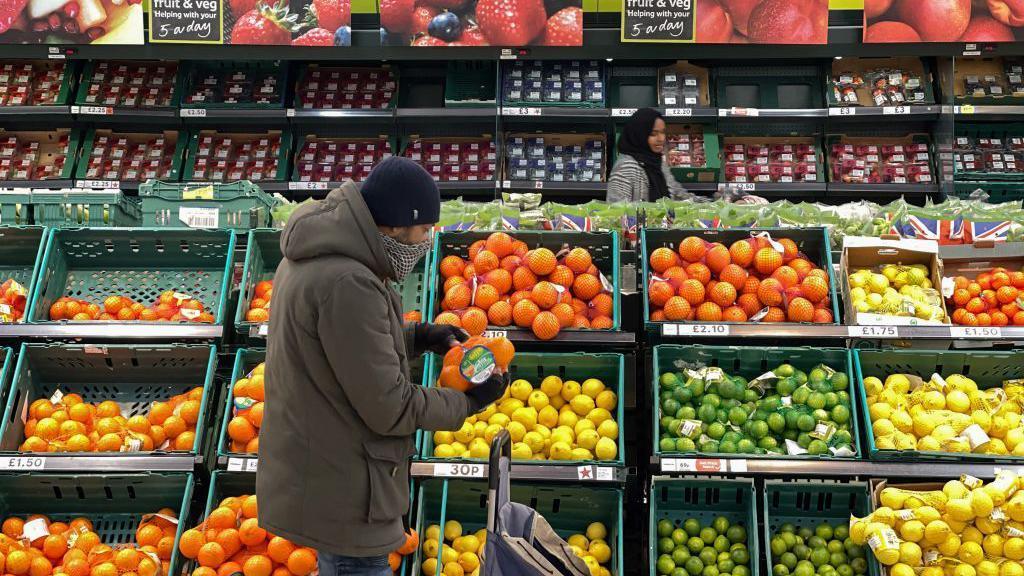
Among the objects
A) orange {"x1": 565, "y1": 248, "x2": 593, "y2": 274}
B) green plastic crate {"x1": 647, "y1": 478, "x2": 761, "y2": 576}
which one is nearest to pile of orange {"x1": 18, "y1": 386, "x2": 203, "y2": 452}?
orange {"x1": 565, "y1": 248, "x2": 593, "y2": 274}

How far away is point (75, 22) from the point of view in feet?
23.2

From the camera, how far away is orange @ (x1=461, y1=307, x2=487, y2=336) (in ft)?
12.2

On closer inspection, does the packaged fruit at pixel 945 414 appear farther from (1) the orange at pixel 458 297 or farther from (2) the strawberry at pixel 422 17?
(2) the strawberry at pixel 422 17

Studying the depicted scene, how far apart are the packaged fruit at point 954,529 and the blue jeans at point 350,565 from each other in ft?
5.75

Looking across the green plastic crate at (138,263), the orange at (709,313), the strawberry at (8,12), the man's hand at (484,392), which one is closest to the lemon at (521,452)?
the orange at (709,313)

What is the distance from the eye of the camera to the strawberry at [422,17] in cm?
696

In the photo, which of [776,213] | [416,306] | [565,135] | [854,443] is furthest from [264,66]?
[854,443]

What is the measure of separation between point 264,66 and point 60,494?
4.79m

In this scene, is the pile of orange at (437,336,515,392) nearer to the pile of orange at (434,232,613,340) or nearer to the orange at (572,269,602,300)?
the pile of orange at (434,232,613,340)

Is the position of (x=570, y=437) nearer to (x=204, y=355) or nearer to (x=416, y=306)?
(x=416, y=306)

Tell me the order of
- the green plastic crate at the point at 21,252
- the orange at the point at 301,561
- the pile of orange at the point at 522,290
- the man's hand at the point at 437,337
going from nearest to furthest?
the man's hand at the point at 437,337
the orange at the point at 301,561
the pile of orange at the point at 522,290
the green plastic crate at the point at 21,252

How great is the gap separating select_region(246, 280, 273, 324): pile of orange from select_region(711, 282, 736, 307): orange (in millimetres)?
1787

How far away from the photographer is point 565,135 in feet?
25.6

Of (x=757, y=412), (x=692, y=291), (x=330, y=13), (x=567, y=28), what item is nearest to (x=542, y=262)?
(x=692, y=291)
